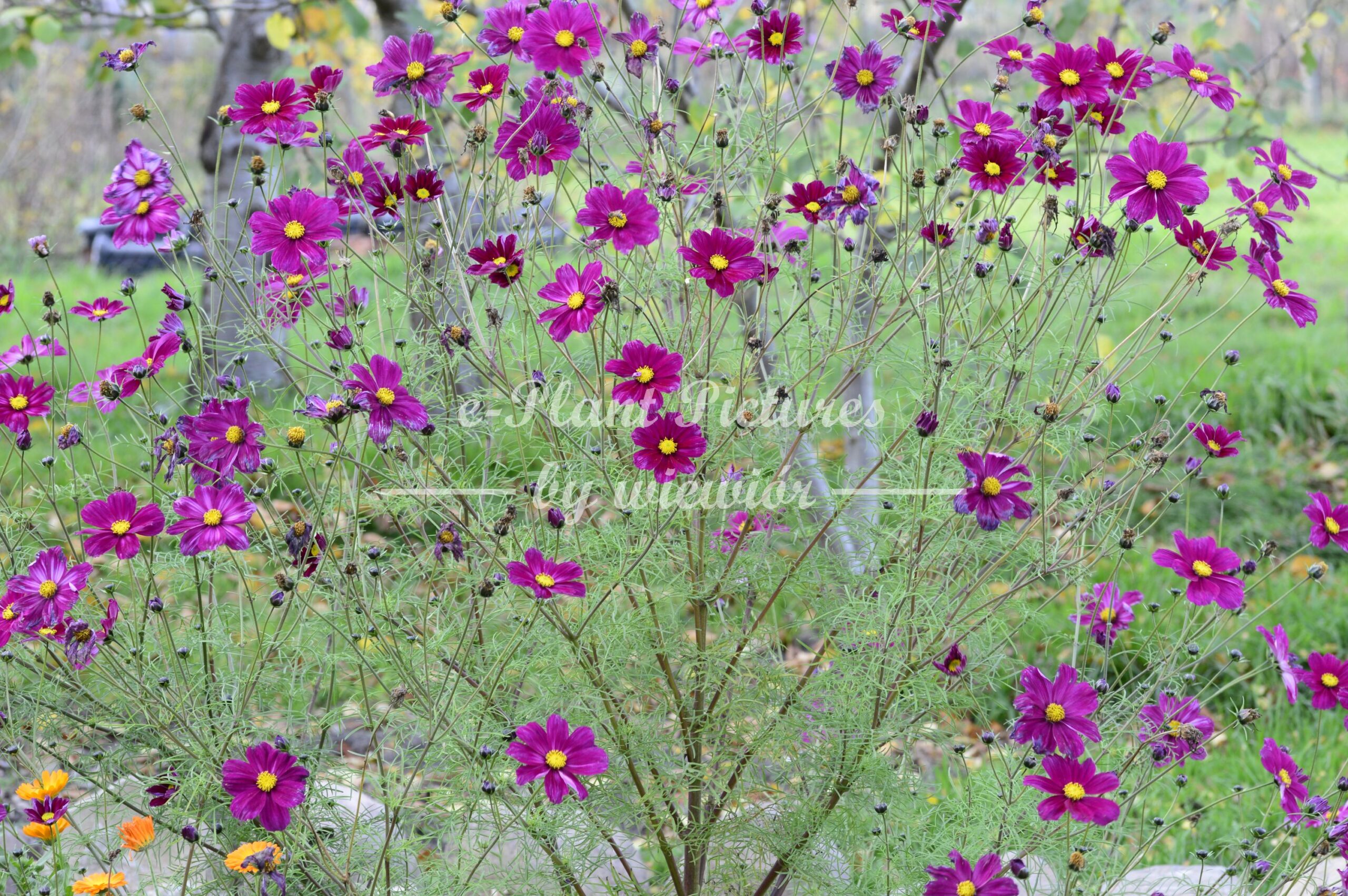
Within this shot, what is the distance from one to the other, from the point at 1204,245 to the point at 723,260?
2.07ft

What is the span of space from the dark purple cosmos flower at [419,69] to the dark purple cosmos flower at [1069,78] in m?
0.73

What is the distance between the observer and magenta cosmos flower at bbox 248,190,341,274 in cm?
135

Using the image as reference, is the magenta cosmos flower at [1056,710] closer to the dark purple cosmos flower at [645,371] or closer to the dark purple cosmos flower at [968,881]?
the dark purple cosmos flower at [968,881]

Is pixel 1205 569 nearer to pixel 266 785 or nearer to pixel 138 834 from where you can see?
pixel 266 785

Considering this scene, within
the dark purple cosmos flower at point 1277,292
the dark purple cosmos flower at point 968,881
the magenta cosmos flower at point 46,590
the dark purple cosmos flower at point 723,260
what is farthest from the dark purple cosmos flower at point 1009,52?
the magenta cosmos flower at point 46,590

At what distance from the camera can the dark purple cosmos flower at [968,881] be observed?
50.0 inches

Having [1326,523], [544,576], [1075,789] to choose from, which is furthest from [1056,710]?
[544,576]

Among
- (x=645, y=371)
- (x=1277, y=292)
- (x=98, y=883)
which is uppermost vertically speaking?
(x=1277, y=292)

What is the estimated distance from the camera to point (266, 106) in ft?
4.68

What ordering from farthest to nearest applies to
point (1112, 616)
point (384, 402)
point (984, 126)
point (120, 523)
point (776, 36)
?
point (1112, 616) < point (776, 36) < point (984, 126) < point (120, 523) < point (384, 402)

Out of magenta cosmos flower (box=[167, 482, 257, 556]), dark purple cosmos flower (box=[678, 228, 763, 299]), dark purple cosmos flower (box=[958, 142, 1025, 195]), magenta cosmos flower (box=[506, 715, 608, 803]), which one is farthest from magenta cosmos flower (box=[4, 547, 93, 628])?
dark purple cosmos flower (box=[958, 142, 1025, 195])

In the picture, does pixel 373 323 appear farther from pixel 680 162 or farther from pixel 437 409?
pixel 680 162

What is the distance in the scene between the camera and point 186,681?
5.00 feet

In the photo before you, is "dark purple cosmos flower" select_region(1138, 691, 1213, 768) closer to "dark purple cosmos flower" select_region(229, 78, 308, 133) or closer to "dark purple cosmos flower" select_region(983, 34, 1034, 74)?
"dark purple cosmos flower" select_region(983, 34, 1034, 74)
